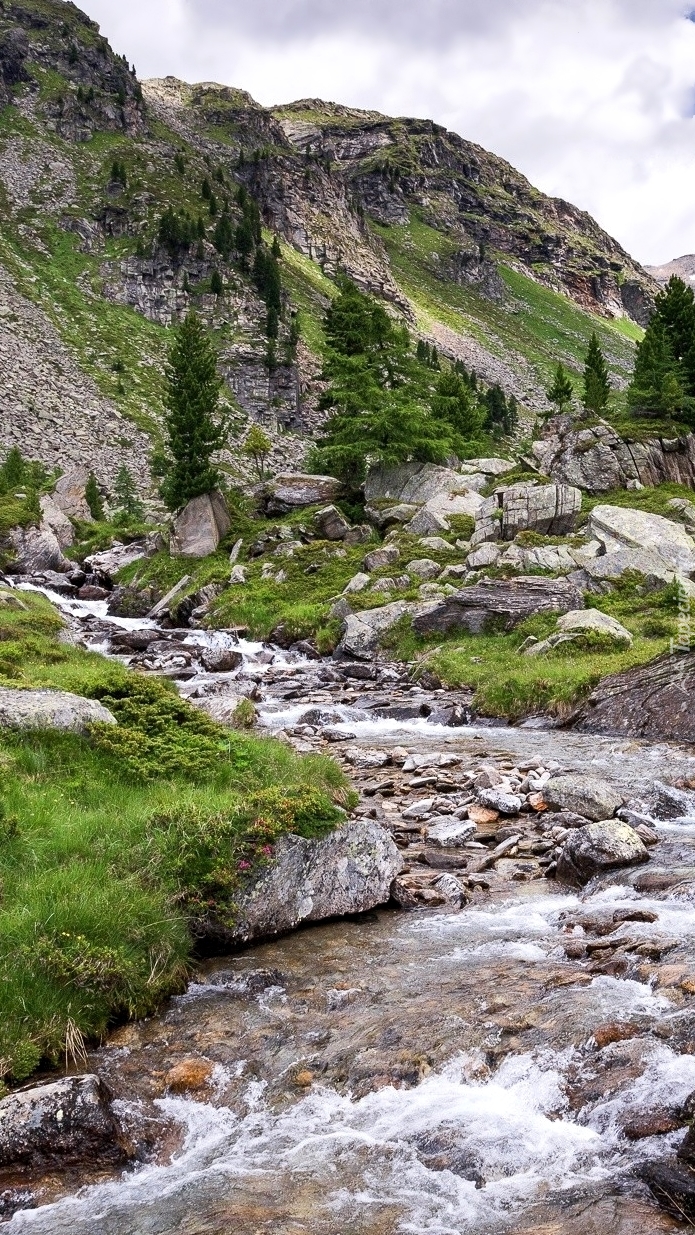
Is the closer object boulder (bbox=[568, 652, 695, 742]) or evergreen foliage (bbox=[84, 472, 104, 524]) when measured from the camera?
boulder (bbox=[568, 652, 695, 742])

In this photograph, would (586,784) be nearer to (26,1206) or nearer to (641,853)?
(641,853)

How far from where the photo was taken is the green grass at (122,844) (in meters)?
6.88

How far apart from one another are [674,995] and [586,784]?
6.61 m

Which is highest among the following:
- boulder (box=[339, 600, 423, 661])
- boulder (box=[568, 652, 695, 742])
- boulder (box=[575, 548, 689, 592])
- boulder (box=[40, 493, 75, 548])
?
boulder (box=[40, 493, 75, 548])

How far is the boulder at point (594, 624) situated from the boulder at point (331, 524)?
2032 centimetres

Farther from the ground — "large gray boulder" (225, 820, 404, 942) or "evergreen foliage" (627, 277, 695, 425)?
"evergreen foliage" (627, 277, 695, 425)

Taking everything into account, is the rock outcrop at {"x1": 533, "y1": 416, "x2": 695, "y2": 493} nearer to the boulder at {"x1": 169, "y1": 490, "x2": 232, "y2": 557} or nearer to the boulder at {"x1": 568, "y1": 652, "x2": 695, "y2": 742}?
the boulder at {"x1": 169, "y1": 490, "x2": 232, "y2": 557}

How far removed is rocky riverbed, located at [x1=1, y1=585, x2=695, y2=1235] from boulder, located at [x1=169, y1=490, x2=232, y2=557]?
3823 cm

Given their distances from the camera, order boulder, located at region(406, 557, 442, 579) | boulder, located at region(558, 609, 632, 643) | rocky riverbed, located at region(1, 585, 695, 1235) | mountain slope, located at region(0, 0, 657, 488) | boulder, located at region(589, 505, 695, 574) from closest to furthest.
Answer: rocky riverbed, located at region(1, 585, 695, 1235)
boulder, located at region(558, 609, 632, 643)
boulder, located at region(589, 505, 695, 574)
boulder, located at region(406, 557, 442, 579)
mountain slope, located at region(0, 0, 657, 488)

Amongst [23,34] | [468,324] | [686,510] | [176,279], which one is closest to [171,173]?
[176,279]

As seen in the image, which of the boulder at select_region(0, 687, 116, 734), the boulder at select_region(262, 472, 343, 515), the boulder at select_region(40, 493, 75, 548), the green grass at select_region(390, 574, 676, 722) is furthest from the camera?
the boulder at select_region(40, 493, 75, 548)

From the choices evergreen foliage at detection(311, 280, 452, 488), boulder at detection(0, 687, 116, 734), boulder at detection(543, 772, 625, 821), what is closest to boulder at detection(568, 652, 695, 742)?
boulder at detection(543, 772, 625, 821)

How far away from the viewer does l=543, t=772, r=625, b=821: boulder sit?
42.0 feet

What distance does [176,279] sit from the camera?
134 meters
